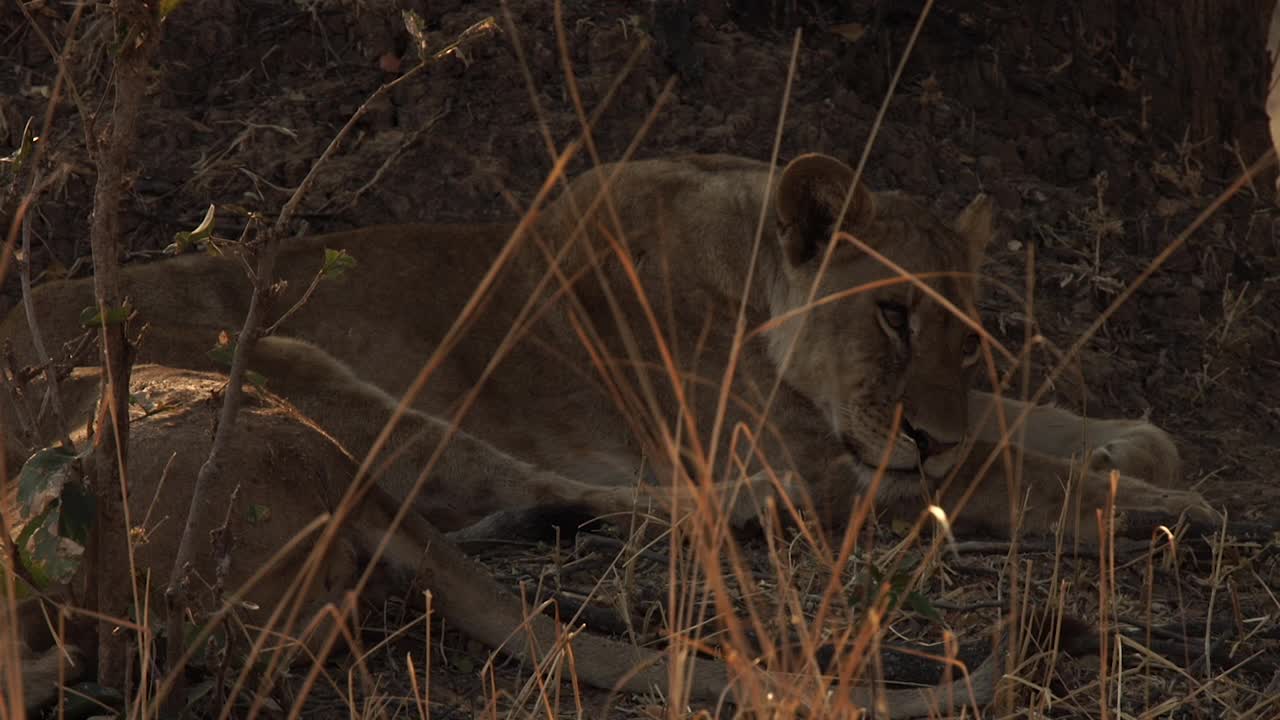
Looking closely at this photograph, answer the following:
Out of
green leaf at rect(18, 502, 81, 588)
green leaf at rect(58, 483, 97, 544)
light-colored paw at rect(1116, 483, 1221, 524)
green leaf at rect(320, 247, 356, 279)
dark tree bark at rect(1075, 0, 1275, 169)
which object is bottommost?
light-colored paw at rect(1116, 483, 1221, 524)

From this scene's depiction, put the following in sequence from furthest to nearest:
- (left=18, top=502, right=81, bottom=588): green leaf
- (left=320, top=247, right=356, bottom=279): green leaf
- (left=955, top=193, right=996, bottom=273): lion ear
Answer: (left=955, top=193, right=996, bottom=273): lion ear → (left=320, top=247, right=356, bottom=279): green leaf → (left=18, top=502, right=81, bottom=588): green leaf

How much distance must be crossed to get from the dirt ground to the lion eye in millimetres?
1270

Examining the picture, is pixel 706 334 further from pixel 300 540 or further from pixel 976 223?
pixel 300 540

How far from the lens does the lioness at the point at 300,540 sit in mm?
2561

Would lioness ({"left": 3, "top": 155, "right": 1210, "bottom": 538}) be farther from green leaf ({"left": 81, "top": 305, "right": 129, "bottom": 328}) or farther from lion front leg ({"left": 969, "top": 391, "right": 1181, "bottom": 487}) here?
green leaf ({"left": 81, "top": 305, "right": 129, "bottom": 328})

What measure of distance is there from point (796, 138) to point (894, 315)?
1657mm

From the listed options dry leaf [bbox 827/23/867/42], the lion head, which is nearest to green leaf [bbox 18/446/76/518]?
the lion head

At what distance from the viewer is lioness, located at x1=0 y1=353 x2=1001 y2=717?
2561mm

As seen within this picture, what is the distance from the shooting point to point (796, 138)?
5.24 m

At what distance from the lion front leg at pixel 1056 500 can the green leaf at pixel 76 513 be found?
2002 millimetres

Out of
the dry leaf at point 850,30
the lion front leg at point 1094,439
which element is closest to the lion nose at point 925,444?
the lion front leg at point 1094,439

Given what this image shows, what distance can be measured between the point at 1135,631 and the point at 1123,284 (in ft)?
8.29

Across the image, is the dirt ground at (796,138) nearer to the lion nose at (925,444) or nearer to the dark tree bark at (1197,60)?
the dark tree bark at (1197,60)

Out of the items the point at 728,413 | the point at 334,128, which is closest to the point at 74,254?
the point at 334,128
